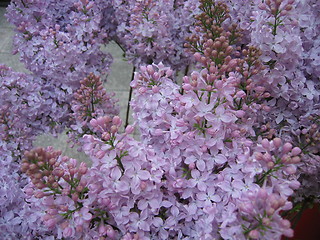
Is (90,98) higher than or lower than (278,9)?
lower

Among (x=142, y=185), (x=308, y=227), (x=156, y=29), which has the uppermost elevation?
(x=156, y=29)

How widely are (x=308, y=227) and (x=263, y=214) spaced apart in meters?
1.19

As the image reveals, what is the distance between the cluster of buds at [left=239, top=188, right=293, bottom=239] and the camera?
1.75 feet

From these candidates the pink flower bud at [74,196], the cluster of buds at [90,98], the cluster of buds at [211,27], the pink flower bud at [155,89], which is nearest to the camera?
the pink flower bud at [74,196]

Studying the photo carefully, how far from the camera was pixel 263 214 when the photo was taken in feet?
1.80

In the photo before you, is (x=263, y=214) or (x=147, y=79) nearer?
(x=263, y=214)

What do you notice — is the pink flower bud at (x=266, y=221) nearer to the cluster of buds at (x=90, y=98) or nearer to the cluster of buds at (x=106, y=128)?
the cluster of buds at (x=106, y=128)

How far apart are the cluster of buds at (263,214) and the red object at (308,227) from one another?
44.1 inches

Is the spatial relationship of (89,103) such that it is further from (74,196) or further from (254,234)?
(254,234)

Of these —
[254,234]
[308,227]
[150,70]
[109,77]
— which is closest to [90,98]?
[150,70]

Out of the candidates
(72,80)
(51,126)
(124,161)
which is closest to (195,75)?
(124,161)

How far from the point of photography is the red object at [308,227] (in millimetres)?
1551

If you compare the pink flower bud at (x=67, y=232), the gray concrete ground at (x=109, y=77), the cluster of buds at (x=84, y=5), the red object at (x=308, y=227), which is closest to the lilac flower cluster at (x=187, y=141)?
the pink flower bud at (x=67, y=232)

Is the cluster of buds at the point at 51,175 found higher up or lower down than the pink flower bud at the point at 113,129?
lower down
